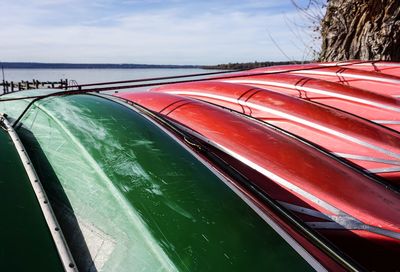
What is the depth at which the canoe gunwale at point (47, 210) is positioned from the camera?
1.52 m

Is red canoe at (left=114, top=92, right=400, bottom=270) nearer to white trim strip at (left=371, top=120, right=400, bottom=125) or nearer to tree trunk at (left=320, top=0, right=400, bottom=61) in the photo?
white trim strip at (left=371, top=120, right=400, bottom=125)

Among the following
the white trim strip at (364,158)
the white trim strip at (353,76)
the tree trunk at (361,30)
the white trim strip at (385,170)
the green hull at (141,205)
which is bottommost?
the white trim strip at (385,170)

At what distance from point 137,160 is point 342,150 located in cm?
232

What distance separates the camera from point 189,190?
184 cm

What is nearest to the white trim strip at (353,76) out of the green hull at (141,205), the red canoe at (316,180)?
the red canoe at (316,180)

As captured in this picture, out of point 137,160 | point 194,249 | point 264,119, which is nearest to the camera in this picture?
point 194,249

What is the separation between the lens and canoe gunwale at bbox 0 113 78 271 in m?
1.52

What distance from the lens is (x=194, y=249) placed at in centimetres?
150

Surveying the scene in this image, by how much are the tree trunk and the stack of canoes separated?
185 inches

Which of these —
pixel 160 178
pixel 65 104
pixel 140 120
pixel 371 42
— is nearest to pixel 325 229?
pixel 160 178

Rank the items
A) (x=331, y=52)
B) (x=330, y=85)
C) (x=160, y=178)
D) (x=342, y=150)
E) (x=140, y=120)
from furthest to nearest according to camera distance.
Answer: (x=331, y=52) < (x=330, y=85) < (x=342, y=150) < (x=140, y=120) < (x=160, y=178)

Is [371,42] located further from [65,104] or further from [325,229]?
[65,104]

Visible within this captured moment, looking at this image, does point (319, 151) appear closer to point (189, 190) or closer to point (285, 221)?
point (285, 221)

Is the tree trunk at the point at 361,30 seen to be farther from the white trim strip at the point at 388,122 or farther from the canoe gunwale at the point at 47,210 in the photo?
the canoe gunwale at the point at 47,210
